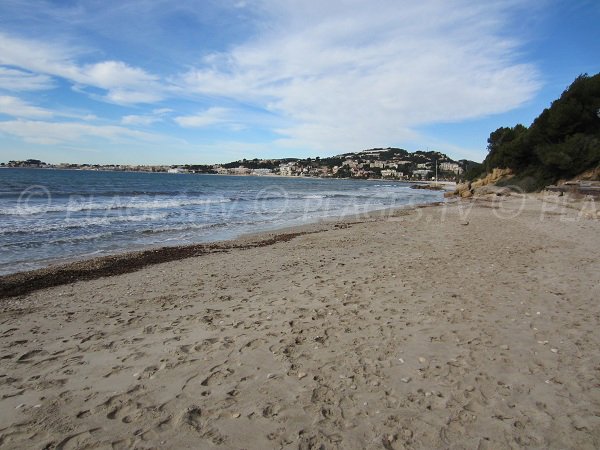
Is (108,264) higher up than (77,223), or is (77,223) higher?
(108,264)

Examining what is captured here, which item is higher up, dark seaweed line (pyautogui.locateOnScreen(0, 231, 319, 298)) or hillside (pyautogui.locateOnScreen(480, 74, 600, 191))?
hillside (pyautogui.locateOnScreen(480, 74, 600, 191))

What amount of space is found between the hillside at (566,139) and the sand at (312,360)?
30.9 meters

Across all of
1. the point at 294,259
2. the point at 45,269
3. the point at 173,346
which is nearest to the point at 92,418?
the point at 173,346

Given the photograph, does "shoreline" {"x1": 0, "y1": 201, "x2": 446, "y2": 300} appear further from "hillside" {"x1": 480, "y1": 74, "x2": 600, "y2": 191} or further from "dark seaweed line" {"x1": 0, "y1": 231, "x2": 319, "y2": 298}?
"hillside" {"x1": 480, "y1": 74, "x2": 600, "y2": 191}

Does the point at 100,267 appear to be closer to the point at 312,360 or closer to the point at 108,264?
the point at 108,264

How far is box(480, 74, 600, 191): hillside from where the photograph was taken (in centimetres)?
3316

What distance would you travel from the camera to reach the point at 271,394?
3.86 meters

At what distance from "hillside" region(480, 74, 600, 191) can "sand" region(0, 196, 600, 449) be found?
1218 inches

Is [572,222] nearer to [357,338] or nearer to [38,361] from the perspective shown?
[357,338]

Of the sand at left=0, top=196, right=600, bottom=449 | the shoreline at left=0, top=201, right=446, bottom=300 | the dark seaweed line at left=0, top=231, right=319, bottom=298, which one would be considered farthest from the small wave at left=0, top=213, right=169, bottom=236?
the sand at left=0, top=196, right=600, bottom=449

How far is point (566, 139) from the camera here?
3578cm

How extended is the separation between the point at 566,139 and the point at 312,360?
41.5 metres

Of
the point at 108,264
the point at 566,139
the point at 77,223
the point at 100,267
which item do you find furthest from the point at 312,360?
the point at 566,139

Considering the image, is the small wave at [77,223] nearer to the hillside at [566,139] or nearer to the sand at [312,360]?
the sand at [312,360]
